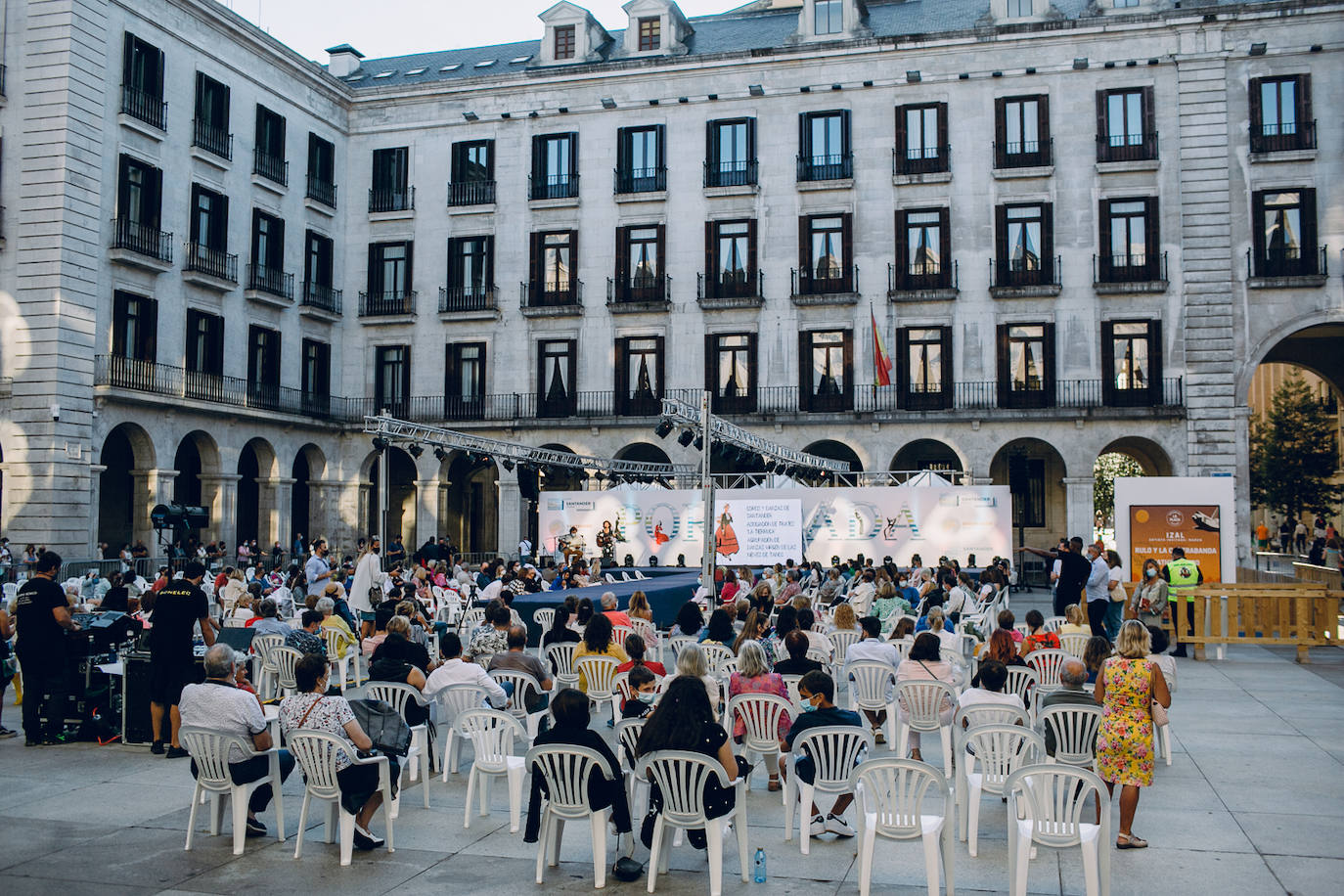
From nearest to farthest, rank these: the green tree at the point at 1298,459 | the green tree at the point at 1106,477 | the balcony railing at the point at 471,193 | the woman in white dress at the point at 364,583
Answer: the woman in white dress at the point at 364,583 < the balcony railing at the point at 471,193 < the green tree at the point at 1298,459 < the green tree at the point at 1106,477

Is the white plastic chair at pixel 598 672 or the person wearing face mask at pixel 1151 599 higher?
the person wearing face mask at pixel 1151 599

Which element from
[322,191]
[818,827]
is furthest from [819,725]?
[322,191]

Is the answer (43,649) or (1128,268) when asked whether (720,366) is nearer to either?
(1128,268)

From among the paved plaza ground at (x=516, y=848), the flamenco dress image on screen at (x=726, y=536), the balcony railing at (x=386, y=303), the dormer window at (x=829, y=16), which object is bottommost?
the paved plaza ground at (x=516, y=848)

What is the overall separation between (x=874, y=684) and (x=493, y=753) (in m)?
4.00

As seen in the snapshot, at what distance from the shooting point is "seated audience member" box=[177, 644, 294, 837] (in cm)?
760

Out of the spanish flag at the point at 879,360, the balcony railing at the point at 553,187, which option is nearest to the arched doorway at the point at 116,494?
the balcony railing at the point at 553,187

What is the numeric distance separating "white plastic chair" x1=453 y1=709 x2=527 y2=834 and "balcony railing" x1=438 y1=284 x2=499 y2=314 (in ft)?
96.2

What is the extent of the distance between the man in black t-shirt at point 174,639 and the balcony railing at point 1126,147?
29489mm

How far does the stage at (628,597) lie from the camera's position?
16.9m

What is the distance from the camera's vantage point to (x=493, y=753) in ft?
27.2

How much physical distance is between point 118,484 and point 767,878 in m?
31.9

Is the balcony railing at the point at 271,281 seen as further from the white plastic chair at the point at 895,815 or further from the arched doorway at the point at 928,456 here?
the white plastic chair at the point at 895,815

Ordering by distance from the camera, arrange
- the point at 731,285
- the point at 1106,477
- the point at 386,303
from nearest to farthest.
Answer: the point at 731,285 → the point at 386,303 → the point at 1106,477
